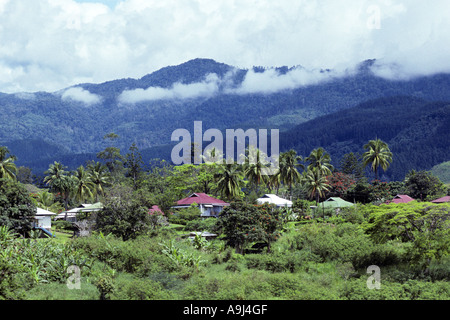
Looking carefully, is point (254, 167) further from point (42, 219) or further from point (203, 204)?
point (42, 219)

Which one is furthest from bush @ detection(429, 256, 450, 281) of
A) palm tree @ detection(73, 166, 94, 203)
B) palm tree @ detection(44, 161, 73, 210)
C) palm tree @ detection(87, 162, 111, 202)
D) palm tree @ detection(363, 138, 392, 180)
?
palm tree @ detection(87, 162, 111, 202)

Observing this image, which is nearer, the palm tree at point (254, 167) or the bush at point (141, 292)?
the bush at point (141, 292)

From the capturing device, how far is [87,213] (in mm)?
62656

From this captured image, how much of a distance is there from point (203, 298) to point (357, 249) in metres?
13.4

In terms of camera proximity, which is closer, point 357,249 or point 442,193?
point 357,249

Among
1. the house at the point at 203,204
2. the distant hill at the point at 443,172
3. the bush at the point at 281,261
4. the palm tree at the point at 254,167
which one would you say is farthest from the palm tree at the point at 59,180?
the distant hill at the point at 443,172

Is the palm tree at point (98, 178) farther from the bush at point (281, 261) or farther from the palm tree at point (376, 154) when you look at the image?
the bush at point (281, 261)

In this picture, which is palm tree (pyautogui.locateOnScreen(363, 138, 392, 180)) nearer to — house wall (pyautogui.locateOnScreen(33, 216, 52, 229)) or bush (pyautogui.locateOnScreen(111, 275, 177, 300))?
house wall (pyautogui.locateOnScreen(33, 216, 52, 229))

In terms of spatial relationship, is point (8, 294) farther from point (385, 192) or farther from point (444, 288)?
point (385, 192)

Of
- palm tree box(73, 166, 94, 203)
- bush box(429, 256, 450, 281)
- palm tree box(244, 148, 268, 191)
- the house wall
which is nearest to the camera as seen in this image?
bush box(429, 256, 450, 281)

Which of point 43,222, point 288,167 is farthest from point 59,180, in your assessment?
point 288,167

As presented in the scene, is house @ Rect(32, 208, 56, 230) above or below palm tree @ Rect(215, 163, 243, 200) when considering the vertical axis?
below

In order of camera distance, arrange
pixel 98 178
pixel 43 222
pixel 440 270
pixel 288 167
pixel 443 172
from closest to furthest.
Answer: pixel 440 270 → pixel 43 222 → pixel 98 178 → pixel 288 167 → pixel 443 172
